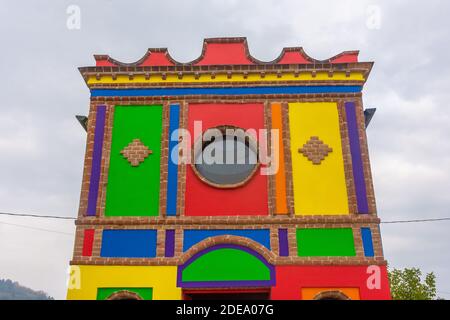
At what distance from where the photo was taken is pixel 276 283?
10.3m

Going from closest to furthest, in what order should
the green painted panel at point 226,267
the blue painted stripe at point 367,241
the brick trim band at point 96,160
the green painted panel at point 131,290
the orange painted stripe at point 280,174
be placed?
1. the green painted panel at point 131,290
2. the green painted panel at point 226,267
3. the blue painted stripe at point 367,241
4. the orange painted stripe at point 280,174
5. the brick trim band at point 96,160

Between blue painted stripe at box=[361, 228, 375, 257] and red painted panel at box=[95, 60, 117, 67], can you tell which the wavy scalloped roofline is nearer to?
red painted panel at box=[95, 60, 117, 67]

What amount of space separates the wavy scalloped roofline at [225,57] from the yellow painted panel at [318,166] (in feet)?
4.72

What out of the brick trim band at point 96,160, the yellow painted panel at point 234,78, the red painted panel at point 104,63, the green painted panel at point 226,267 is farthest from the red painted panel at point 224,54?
the green painted panel at point 226,267

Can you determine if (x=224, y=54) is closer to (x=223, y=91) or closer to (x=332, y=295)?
(x=223, y=91)

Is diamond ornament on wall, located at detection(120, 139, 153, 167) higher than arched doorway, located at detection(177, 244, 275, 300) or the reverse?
higher

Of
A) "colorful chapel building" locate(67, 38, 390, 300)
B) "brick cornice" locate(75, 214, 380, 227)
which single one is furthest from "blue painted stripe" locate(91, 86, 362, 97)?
"brick cornice" locate(75, 214, 380, 227)

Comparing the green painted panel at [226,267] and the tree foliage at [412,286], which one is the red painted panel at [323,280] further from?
the tree foliage at [412,286]

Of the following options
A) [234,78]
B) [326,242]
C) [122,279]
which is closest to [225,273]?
[122,279]

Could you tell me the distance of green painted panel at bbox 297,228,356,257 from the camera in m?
10.6

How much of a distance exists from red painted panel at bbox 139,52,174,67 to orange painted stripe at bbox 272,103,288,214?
344 centimetres

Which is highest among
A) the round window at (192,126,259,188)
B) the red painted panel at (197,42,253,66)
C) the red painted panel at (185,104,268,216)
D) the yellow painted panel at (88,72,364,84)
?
the red painted panel at (197,42,253,66)

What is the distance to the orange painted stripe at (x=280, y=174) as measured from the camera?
1106 centimetres
